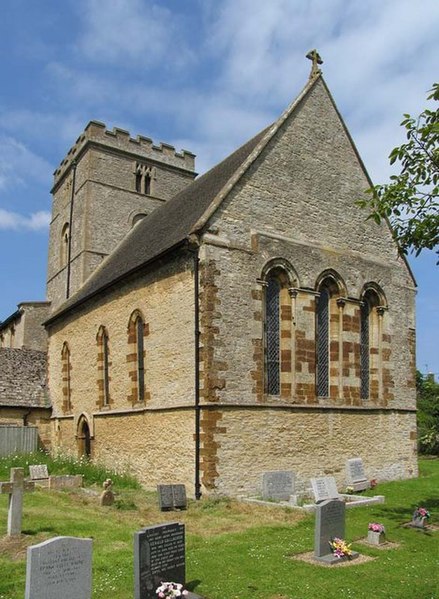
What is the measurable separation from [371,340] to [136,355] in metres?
8.13

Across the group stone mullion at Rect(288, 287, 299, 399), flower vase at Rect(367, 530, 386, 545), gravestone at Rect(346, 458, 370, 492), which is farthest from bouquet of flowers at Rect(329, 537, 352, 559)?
gravestone at Rect(346, 458, 370, 492)

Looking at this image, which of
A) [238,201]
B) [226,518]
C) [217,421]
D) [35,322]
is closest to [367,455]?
[217,421]

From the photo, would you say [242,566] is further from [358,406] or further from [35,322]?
[35,322]

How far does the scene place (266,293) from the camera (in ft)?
58.3

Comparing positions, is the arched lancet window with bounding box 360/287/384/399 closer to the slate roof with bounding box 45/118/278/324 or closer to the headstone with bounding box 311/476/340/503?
the headstone with bounding box 311/476/340/503

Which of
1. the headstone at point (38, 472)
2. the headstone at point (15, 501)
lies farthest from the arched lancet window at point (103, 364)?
the headstone at point (15, 501)

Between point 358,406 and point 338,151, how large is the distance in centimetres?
871

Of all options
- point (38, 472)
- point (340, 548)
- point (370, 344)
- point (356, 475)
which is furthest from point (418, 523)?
point (38, 472)

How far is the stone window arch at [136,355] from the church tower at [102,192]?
34.3 ft

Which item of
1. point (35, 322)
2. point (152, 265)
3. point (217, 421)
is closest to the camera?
point (217, 421)

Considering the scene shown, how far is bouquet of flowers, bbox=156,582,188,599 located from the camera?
758cm

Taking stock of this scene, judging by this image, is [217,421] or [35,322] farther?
[35,322]

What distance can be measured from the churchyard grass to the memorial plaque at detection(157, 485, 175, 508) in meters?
0.22

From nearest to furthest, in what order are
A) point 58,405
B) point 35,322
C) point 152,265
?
point 152,265, point 58,405, point 35,322
